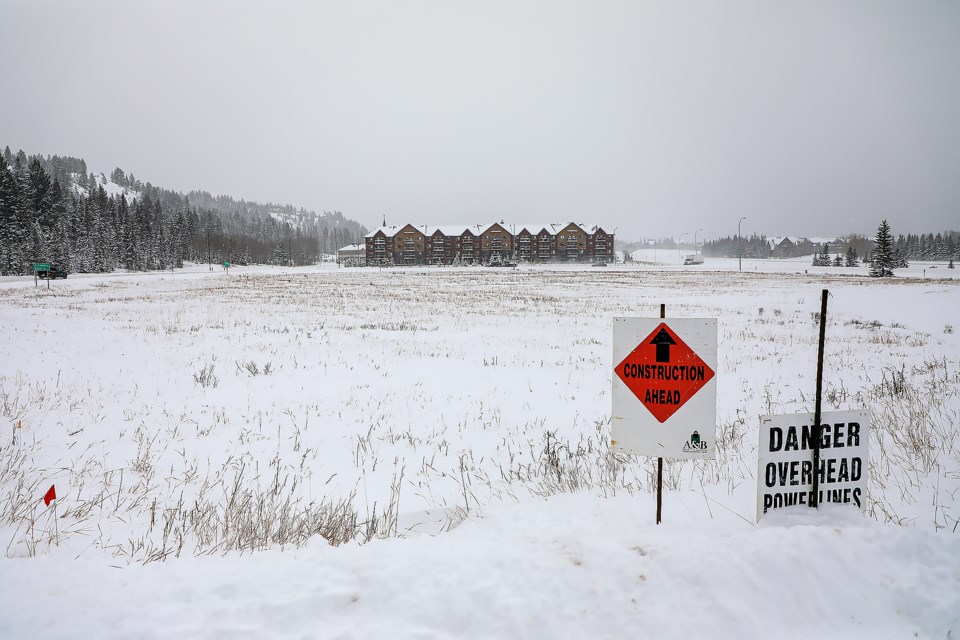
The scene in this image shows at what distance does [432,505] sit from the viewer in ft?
17.0

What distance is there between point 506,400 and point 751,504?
5336 millimetres

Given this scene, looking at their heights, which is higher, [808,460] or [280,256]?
[280,256]

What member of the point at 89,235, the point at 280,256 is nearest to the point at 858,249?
the point at 280,256

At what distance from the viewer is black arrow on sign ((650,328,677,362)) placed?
11.8 ft

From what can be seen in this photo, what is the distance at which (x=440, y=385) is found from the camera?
33.1 feet

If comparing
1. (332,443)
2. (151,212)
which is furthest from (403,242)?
(332,443)

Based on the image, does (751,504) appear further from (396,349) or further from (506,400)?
(396,349)

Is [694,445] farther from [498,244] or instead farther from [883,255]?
[498,244]

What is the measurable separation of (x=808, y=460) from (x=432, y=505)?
3.55 meters

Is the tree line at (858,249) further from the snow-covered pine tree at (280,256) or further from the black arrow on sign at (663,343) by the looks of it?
the snow-covered pine tree at (280,256)

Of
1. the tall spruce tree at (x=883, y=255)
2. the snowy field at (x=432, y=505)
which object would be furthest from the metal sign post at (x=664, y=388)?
the tall spruce tree at (x=883, y=255)

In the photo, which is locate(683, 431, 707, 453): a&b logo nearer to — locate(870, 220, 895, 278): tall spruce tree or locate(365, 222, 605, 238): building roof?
locate(870, 220, 895, 278): tall spruce tree

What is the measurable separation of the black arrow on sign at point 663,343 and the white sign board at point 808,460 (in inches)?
33.1

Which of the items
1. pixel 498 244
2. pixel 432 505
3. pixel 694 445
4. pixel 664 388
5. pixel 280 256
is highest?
Result: pixel 498 244
